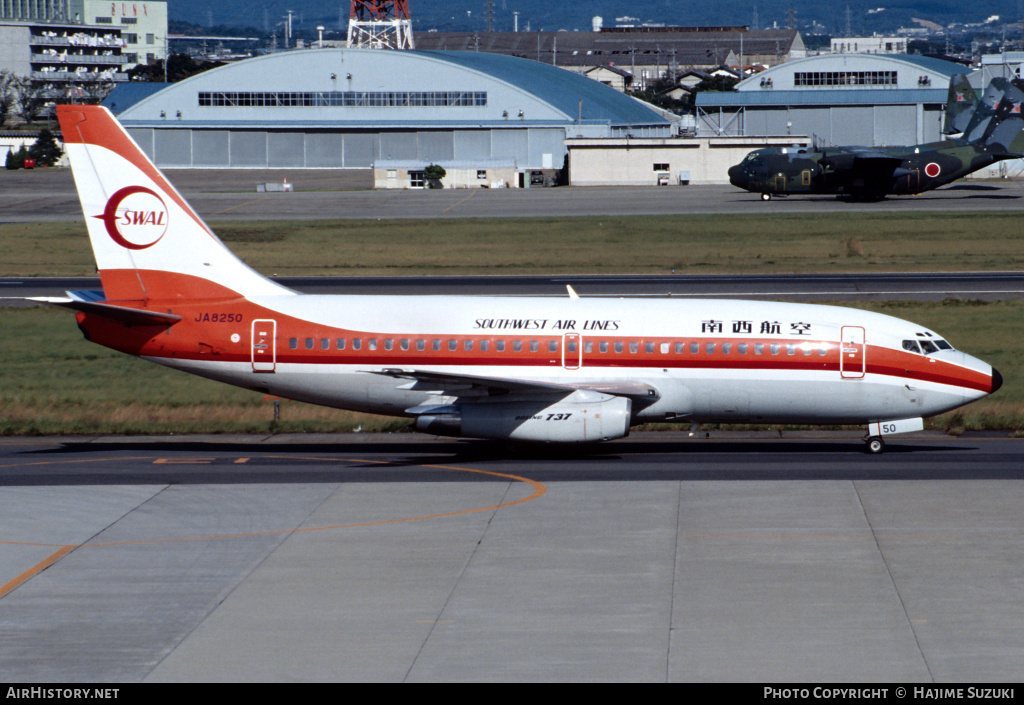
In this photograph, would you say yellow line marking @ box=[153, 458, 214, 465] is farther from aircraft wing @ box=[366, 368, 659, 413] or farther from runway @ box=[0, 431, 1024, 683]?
aircraft wing @ box=[366, 368, 659, 413]

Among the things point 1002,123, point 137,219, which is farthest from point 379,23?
point 137,219

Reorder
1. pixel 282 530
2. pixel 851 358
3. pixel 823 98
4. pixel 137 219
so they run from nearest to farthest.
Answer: pixel 282 530 → pixel 851 358 → pixel 137 219 → pixel 823 98

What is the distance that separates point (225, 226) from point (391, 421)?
56105 millimetres

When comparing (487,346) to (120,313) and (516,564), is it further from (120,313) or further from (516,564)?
(516,564)

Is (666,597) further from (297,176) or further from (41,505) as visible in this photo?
(297,176)

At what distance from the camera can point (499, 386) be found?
1199 inches

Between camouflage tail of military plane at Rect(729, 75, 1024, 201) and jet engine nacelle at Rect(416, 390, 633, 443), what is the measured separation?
7482 centimetres

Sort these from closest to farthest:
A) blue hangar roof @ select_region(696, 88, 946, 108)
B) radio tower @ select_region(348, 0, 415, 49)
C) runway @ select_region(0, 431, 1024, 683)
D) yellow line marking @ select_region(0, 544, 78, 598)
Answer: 1. runway @ select_region(0, 431, 1024, 683)
2. yellow line marking @ select_region(0, 544, 78, 598)
3. blue hangar roof @ select_region(696, 88, 946, 108)
4. radio tower @ select_region(348, 0, 415, 49)

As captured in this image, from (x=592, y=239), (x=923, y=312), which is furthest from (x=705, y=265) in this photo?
(x=923, y=312)

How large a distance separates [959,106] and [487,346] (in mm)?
96369

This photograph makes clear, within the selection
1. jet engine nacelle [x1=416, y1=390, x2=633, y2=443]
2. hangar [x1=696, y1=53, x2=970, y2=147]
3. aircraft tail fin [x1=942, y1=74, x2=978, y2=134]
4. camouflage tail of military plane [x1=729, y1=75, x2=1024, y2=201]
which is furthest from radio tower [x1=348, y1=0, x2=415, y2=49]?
jet engine nacelle [x1=416, y1=390, x2=633, y2=443]

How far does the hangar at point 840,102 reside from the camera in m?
147

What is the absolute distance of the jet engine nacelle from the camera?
30.5 m

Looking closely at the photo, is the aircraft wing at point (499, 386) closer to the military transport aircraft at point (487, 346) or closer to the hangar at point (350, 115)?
the military transport aircraft at point (487, 346)
